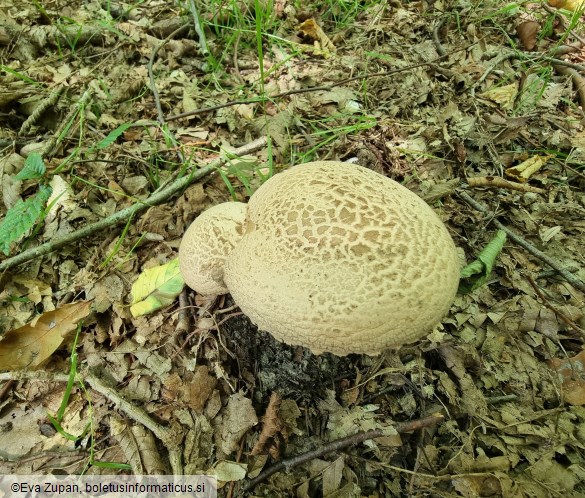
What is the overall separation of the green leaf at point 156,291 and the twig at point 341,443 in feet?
4.64

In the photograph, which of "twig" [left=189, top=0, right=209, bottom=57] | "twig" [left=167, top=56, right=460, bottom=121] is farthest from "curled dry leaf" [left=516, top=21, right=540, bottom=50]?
"twig" [left=189, top=0, right=209, bottom=57]

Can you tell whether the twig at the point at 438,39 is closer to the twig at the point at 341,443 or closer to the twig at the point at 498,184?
the twig at the point at 498,184

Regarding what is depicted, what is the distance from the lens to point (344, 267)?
198 centimetres

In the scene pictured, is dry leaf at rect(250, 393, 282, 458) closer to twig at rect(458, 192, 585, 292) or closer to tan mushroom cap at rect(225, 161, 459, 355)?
tan mushroom cap at rect(225, 161, 459, 355)

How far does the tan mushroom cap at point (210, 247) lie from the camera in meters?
2.48

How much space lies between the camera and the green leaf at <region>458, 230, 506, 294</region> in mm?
2654

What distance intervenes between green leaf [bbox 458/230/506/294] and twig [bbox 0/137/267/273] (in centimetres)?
235

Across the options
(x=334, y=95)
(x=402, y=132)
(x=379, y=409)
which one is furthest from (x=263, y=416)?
(x=334, y=95)

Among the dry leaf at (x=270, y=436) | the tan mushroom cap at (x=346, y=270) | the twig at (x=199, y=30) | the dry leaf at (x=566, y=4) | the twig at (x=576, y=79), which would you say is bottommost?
the dry leaf at (x=270, y=436)

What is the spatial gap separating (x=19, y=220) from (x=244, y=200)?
1.76 metres

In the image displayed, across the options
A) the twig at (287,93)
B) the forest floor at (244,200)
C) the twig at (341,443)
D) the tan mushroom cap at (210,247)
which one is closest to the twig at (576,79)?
the forest floor at (244,200)

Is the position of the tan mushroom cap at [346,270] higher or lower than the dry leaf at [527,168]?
higher

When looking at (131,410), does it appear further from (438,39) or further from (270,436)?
(438,39)

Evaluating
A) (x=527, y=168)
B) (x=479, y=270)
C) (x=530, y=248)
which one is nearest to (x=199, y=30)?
(x=527, y=168)
